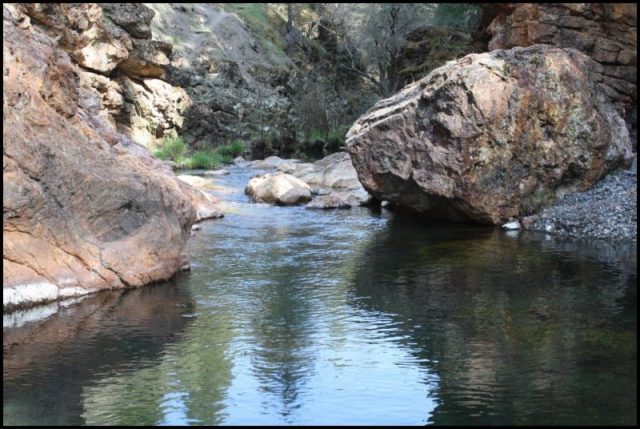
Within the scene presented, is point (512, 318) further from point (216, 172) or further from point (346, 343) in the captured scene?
point (216, 172)

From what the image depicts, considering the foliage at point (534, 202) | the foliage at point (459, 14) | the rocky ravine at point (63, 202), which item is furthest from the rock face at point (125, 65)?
the foliage at point (534, 202)

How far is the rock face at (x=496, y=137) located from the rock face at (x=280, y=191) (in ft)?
12.7

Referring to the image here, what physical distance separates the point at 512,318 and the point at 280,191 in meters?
12.8

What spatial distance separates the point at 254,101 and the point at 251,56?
690 centimetres

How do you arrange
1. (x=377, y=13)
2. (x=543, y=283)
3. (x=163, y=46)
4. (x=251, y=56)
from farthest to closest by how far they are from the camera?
(x=251, y=56) → (x=377, y=13) → (x=163, y=46) → (x=543, y=283)

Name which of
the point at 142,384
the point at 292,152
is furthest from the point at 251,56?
the point at 142,384

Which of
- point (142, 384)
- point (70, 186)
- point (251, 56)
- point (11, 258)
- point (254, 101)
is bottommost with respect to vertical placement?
point (142, 384)

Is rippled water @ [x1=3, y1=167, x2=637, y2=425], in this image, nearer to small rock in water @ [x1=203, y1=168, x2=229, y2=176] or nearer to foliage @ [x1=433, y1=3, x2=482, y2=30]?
small rock in water @ [x1=203, y1=168, x2=229, y2=176]

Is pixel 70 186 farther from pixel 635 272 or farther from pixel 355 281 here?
pixel 635 272

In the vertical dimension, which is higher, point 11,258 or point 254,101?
point 254,101

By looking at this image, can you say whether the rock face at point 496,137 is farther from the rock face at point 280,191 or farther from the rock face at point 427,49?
the rock face at point 427,49

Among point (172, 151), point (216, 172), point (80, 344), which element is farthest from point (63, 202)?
point (172, 151)

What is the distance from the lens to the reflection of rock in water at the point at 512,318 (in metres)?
7.26

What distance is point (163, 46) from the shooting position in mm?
38812
